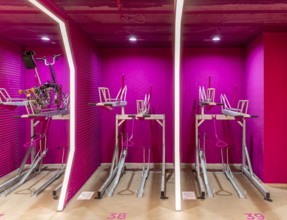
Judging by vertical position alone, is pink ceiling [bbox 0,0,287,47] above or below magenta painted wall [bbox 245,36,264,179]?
above

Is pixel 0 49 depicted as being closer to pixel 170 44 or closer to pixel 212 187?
pixel 170 44

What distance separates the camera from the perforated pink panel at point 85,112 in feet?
13.9

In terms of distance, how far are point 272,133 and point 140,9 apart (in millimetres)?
3207

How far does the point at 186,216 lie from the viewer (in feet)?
11.4

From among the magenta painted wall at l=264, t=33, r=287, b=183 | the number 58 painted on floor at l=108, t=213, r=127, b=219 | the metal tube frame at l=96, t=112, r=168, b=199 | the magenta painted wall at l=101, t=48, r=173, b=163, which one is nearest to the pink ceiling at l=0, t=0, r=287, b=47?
the magenta painted wall at l=264, t=33, r=287, b=183

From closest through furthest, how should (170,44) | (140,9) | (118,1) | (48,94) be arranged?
(118,1), (140,9), (48,94), (170,44)

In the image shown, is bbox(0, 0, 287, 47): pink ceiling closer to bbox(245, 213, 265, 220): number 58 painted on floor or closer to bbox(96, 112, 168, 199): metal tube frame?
bbox(96, 112, 168, 199): metal tube frame

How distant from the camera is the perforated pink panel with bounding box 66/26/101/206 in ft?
13.9

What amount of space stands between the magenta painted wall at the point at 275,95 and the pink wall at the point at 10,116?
4960 mm

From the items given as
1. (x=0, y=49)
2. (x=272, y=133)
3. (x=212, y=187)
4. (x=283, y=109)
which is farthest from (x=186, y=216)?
(x=0, y=49)

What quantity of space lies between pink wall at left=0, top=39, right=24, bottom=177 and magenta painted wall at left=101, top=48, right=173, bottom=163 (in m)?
1.89

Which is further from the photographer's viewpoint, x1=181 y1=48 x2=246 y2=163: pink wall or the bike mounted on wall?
x1=181 y1=48 x2=246 y2=163: pink wall

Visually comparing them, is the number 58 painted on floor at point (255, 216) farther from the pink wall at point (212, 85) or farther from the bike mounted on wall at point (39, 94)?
the bike mounted on wall at point (39, 94)

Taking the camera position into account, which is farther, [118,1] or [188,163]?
[188,163]
